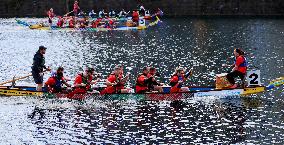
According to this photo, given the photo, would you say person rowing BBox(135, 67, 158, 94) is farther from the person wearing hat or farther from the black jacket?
the black jacket

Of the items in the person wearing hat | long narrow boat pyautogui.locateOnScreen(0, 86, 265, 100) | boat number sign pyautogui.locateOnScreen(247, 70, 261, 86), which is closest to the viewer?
boat number sign pyautogui.locateOnScreen(247, 70, 261, 86)

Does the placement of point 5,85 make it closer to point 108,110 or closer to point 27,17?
point 108,110

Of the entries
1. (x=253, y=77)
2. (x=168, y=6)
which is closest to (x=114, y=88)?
(x=253, y=77)

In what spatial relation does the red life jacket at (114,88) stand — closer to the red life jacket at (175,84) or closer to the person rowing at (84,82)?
the person rowing at (84,82)

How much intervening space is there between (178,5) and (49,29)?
3035 cm

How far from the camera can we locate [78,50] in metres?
68.8

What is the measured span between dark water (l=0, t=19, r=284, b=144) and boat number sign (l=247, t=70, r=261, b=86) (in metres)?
1.14

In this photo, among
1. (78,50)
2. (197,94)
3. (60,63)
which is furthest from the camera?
(78,50)

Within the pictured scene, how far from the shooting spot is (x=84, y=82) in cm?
4069

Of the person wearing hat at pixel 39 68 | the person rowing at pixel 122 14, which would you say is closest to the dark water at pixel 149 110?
the person wearing hat at pixel 39 68

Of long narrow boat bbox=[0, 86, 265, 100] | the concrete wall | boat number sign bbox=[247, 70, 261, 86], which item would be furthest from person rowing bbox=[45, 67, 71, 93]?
the concrete wall

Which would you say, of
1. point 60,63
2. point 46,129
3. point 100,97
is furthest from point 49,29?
point 46,129

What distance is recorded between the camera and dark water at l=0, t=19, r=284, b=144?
31516 millimetres

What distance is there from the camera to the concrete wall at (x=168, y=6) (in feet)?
353
